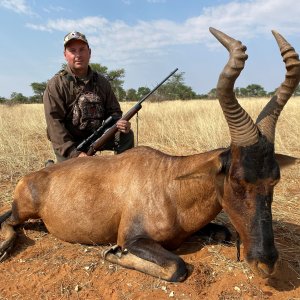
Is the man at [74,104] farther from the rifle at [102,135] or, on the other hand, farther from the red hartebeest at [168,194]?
the red hartebeest at [168,194]

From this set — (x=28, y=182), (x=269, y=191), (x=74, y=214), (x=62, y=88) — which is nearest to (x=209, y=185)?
(x=269, y=191)

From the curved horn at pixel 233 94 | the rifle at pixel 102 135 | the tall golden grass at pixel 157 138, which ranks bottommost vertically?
the tall golden grass at pixel 157 138

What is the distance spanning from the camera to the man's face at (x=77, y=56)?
264 inches

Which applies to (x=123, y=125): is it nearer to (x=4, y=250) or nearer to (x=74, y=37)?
(x=74, y=37)

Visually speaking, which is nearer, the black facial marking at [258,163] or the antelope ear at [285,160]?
the black facial marking at [258,163]

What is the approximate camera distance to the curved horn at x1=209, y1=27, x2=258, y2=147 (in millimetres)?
3385

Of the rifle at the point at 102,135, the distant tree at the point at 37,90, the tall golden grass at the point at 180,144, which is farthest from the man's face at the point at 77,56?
the distant tree at the point at 37,90

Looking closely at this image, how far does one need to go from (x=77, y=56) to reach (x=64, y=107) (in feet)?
2.82

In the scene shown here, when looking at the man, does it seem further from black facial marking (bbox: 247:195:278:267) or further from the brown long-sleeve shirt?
black facial marking (bbox: 247:195:278:267)

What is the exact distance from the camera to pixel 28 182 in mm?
5230

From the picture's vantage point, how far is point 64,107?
22.0ft

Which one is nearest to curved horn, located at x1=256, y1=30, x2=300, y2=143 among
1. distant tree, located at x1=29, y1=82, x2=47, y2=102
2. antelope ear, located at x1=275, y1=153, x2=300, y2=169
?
antelope ear, located at x1=275, y1=153, x2=300, y2=169

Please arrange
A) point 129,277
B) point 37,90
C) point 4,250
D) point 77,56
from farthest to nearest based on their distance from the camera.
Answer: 1. point 37,90
2. point 77,56
3. point 4,250
4. point 129,277

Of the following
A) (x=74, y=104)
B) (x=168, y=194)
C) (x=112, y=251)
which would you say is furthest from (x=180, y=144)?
(x=112, y=251)
